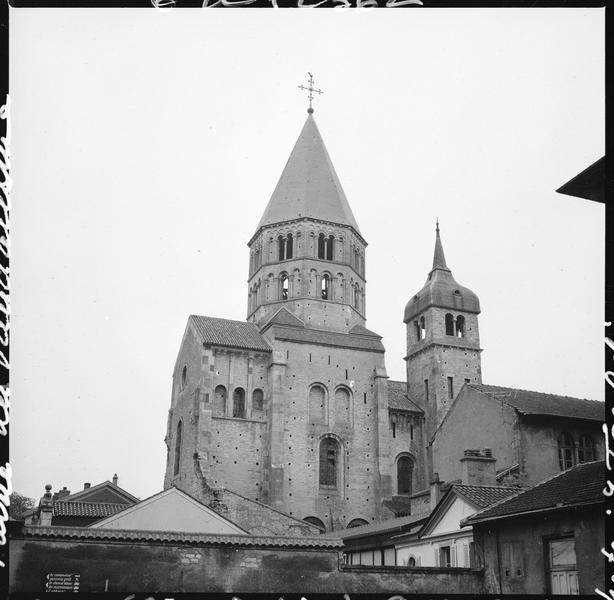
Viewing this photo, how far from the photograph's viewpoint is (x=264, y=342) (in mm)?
46000

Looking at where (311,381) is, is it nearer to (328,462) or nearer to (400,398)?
(328,462)

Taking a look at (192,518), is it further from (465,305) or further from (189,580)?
(465,305)

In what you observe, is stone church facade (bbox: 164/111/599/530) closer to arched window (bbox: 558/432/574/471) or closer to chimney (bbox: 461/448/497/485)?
arched window (bbox: 558/432/574/471)

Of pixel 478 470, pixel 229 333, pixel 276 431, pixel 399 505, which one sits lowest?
pixel 399 505

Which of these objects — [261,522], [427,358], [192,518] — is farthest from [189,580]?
[427,358]

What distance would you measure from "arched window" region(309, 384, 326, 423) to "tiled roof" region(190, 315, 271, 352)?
13.0ft

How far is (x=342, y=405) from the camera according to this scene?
46125 mm

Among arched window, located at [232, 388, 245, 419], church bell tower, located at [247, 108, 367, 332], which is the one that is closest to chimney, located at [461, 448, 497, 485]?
arched window, located at [232, 388, 245, 419]

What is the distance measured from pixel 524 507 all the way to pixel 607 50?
13850 mm

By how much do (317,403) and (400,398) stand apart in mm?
8454

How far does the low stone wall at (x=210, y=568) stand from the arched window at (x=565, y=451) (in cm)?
1647

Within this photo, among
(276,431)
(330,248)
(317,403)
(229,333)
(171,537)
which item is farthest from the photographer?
(330,248)

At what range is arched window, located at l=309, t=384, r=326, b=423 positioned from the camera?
45094 millimetres

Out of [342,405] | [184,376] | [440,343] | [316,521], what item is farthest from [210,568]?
[440,343]
